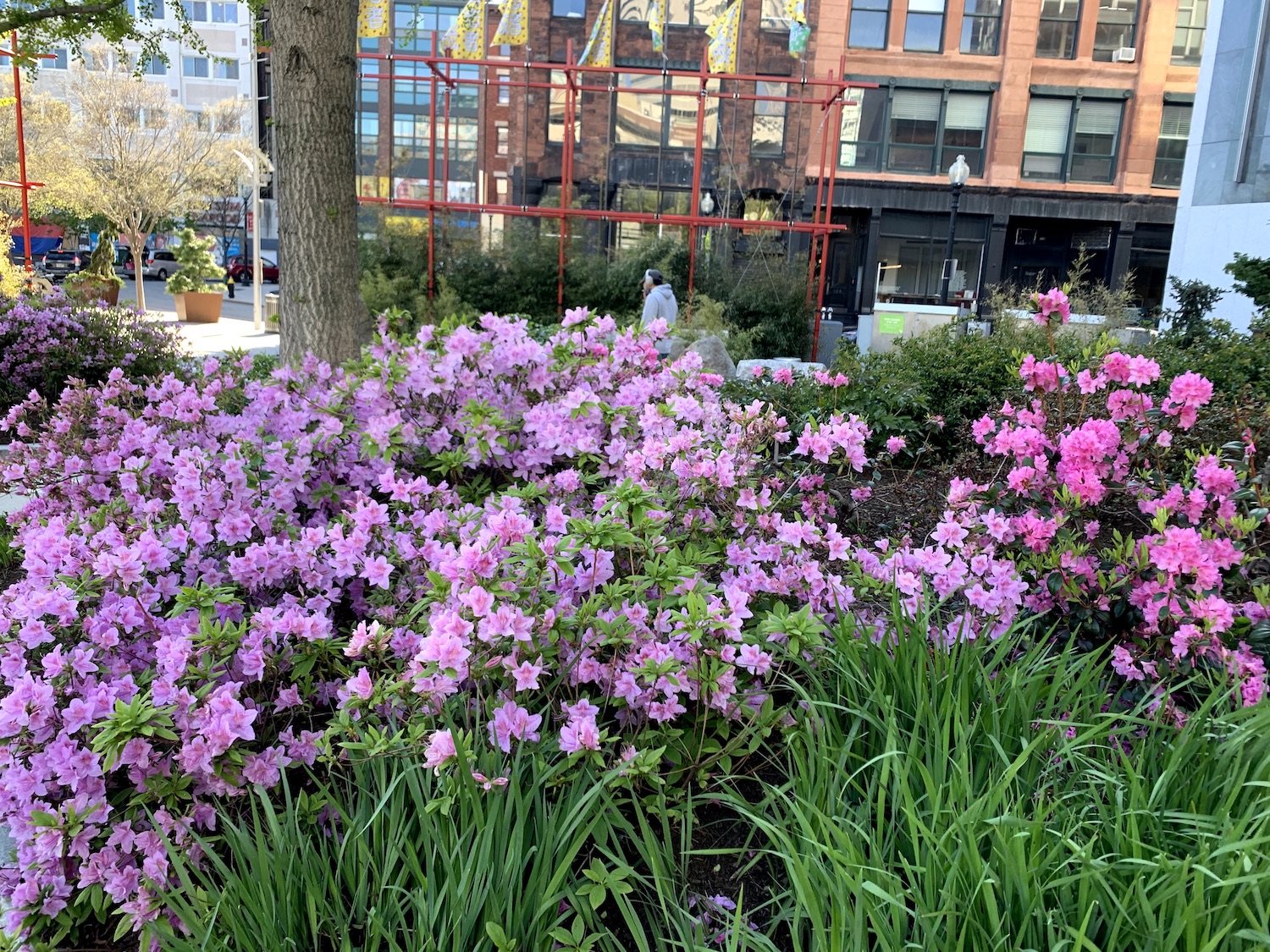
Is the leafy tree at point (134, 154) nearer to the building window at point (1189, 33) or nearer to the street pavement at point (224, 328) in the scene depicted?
the street pavement at point (224, 328)

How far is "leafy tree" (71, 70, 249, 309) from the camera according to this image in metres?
28.0

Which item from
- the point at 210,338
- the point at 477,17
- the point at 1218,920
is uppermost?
the point at 477,17

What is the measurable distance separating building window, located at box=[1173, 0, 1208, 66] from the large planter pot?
92.5ft

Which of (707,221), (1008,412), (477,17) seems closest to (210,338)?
(477,17)

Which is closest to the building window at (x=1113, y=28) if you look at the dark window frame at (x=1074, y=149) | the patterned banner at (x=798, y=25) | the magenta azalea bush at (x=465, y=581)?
the dark window frame at (x=1074, y=149)

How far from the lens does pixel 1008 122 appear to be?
2852 cm

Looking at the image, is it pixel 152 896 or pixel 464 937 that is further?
pixel 152 896

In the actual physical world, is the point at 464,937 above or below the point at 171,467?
below

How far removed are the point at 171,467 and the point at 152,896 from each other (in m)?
1.81

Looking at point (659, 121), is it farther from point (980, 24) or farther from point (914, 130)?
point (980, 24)

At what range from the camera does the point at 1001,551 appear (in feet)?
10.7

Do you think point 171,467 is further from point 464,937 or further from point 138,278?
point 138,278

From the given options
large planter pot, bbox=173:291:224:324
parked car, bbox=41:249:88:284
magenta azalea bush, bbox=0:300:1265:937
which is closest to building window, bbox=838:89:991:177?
large planter pot, bbox=173:291:224:324

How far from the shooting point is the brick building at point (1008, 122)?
2811 centimetres
